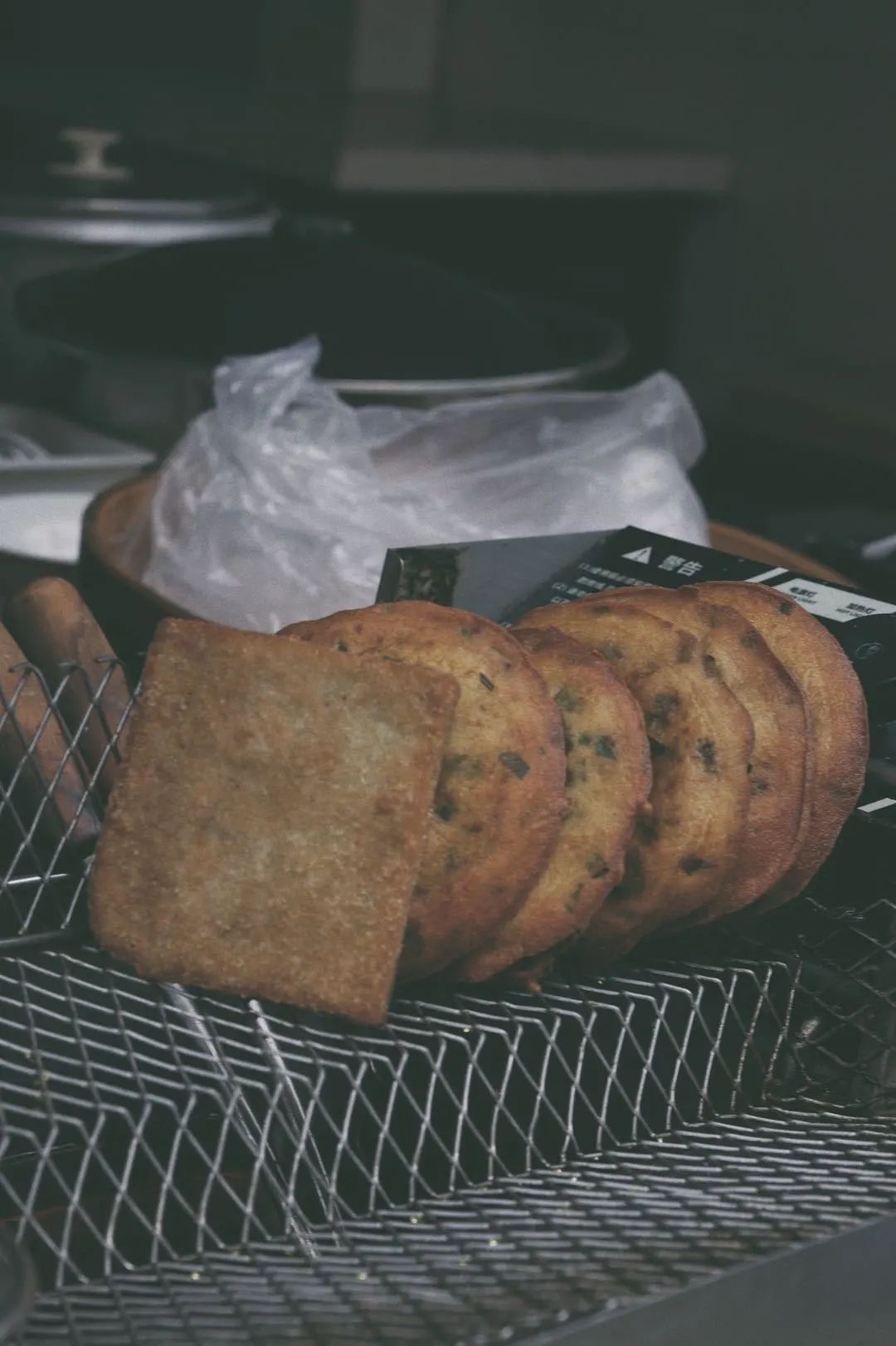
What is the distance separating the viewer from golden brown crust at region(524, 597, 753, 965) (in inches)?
38.8

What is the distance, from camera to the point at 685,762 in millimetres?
999

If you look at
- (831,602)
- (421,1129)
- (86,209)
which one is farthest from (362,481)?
(86,209)

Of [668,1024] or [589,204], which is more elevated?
[589,204]

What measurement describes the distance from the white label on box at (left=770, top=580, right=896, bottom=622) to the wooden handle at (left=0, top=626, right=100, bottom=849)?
51 cm

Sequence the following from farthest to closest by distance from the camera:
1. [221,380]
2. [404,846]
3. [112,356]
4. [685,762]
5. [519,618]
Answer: [112,356] → [221,380] → [519,618] → [685,762] → [404,846]

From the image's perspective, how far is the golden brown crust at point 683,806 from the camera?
984mm

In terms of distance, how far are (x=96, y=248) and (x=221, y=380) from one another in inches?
48.9

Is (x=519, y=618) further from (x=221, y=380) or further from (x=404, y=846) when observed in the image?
(x=221, y=380)

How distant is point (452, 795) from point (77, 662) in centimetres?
32

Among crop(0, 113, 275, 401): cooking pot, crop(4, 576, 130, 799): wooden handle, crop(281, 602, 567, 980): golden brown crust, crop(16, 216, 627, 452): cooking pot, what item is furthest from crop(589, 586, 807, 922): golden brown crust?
crop(0, 113, 275, 401): cooking pot

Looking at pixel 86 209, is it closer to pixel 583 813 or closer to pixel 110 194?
pixel 110 194

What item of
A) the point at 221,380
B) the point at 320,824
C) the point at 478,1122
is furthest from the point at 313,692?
the point at 221,380

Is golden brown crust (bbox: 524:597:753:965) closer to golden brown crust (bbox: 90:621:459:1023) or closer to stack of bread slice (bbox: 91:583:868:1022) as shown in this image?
stack of bread slice (bbox: 91:583:868:1022)

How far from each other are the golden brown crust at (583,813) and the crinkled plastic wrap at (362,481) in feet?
1.60
